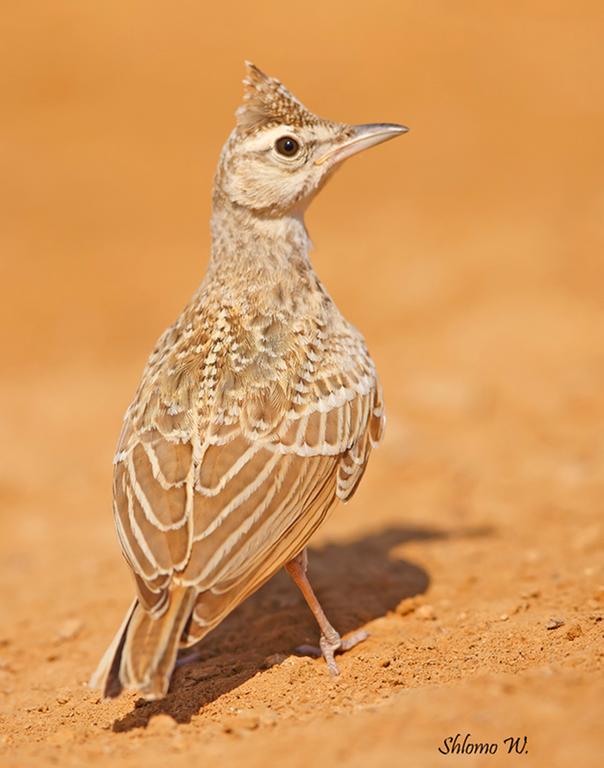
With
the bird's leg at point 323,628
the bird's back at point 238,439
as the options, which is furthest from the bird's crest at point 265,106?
the bird's leg at point 323,628

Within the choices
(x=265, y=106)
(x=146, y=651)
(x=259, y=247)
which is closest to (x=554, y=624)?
(x=146, y=651)

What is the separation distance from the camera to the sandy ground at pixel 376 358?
484 cm

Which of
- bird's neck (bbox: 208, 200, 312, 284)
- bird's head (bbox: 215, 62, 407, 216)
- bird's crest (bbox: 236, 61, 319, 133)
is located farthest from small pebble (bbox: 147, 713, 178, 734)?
bird's crest (bbox: 236, 61, 319, 133)

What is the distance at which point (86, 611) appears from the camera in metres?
7.17

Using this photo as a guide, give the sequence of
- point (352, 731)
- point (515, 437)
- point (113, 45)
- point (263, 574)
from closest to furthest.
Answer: point (352, 731), point (263, 574), point (515, 437), point (113, 45)

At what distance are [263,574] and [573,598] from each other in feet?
7.01

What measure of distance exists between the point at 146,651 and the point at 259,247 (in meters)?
2.49

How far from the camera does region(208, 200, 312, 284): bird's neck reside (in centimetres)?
604

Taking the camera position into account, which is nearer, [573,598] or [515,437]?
[573,598]

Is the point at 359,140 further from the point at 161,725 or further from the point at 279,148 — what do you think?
the point at 161,725

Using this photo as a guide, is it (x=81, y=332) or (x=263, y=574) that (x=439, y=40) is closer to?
(x=81, y=332)

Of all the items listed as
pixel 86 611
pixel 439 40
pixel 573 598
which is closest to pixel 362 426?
pixel 573 598

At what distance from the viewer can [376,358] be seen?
1201 cm

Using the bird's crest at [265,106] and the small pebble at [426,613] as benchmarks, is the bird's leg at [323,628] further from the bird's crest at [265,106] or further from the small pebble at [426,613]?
the bird's crest at [265,106]
